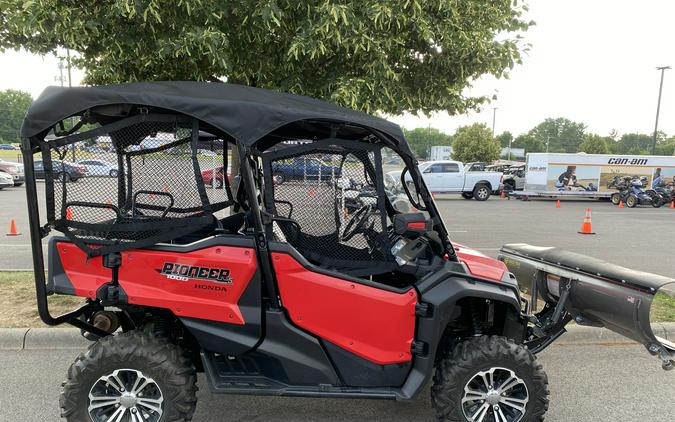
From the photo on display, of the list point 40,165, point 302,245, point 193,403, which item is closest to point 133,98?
point 40,165

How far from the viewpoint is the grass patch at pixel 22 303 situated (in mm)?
4688

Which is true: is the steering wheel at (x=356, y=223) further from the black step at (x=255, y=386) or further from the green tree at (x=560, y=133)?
the green tree at (x=560, y=133)

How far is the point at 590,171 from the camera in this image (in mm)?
23281

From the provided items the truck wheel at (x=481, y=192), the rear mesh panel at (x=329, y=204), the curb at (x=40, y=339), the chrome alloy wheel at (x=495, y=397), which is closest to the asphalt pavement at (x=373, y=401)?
the curb at (x=40, y=339)

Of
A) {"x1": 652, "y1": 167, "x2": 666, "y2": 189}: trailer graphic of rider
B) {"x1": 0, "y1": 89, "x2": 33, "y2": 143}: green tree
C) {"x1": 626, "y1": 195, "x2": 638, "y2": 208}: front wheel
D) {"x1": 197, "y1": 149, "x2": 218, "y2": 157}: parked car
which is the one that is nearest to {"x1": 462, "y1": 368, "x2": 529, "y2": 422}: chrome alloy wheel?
{"x1": 197, "y1": 149, "x2": 218, "y2": 157}: parked car

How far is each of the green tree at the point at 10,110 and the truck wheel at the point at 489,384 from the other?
293 feet

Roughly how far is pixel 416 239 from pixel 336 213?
577mm

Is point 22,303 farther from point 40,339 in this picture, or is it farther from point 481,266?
point 481,266

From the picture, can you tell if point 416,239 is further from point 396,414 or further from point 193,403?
point 193,403

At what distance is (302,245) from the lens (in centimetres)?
305

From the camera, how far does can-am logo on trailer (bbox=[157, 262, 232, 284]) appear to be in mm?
2830

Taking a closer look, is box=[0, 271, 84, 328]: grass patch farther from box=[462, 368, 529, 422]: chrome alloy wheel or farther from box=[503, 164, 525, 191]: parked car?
box=[503, 164, 525, 191]: parked car

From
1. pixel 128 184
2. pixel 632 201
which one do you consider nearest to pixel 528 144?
pixel 632 201

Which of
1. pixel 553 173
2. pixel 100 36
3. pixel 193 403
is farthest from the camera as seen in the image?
pixel 553 173
